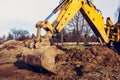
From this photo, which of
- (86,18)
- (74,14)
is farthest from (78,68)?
(86,18)

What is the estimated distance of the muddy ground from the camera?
11.3 m

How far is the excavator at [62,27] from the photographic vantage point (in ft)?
38.6

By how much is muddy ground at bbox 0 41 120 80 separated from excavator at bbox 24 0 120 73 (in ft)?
1.28

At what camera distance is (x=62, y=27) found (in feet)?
41.5

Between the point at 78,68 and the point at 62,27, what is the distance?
1.66 metres

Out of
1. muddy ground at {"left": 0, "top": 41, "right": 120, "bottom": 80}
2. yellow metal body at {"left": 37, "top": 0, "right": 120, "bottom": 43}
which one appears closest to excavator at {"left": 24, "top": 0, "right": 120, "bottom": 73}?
yellow metal body at {"left": 37, "top": 0, "right": 120, "bottom": 43}

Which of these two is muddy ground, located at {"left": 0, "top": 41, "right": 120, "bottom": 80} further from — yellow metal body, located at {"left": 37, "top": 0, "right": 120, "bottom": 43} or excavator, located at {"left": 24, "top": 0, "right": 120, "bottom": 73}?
yellow metal body, located at {"left": 37, "top": 0, "right": 120, "bottom": 43}

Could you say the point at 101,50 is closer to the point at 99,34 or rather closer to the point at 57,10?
the point at 99,34

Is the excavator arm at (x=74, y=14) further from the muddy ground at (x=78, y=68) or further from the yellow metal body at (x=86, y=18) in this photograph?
the muddy ground at (x=78, y=68)

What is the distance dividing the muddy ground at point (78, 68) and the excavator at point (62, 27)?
0.39 metres

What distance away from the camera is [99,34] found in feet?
46.2

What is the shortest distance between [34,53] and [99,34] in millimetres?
3466

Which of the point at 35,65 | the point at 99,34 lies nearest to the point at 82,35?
the point at 99,34

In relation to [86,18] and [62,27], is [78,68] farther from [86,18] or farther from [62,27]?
[86,18]
